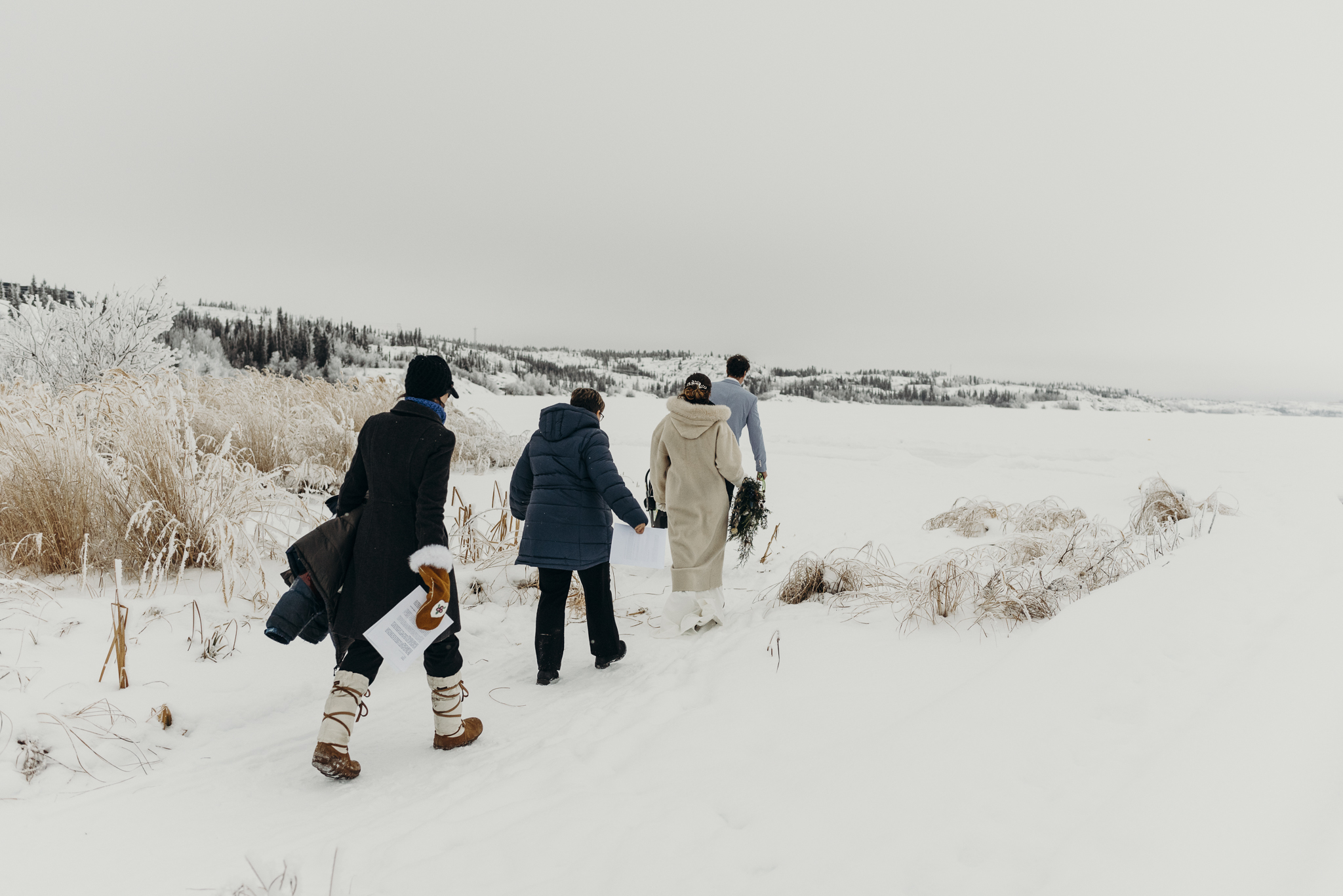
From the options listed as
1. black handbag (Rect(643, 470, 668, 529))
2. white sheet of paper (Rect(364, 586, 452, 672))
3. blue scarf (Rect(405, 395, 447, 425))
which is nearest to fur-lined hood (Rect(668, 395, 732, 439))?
black handbag (Rect(643, 470, 668, 529))

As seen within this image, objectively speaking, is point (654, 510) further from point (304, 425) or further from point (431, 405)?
point (304, 425)

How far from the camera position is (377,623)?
2.56 metres

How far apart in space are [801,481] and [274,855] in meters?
8.34

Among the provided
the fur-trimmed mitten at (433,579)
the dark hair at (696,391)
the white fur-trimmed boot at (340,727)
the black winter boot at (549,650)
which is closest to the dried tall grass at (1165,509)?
the dark hair at (696,391)

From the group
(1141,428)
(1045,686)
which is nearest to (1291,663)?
(1045,686)

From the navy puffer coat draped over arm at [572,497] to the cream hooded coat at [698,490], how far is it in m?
0.85

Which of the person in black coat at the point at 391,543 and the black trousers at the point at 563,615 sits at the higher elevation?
the person in black coat at the point at 391,543

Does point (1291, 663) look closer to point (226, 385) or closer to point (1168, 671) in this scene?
point (1168, 671)

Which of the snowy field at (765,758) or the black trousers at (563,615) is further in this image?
the black trousers at (563,615)

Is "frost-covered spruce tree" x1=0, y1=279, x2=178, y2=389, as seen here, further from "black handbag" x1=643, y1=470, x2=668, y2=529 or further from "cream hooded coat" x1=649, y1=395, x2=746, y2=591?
"cream hooded coat" x1=649, y1=395, x2=746, y2=591

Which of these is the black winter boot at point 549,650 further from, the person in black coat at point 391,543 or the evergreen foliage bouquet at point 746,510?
the evergreen foliage bouquet at point 746,510

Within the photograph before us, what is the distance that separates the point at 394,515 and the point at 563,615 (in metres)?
1.37

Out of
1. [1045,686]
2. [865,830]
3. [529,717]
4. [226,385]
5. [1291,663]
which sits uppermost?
[226,385]

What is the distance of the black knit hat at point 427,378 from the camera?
279cm
